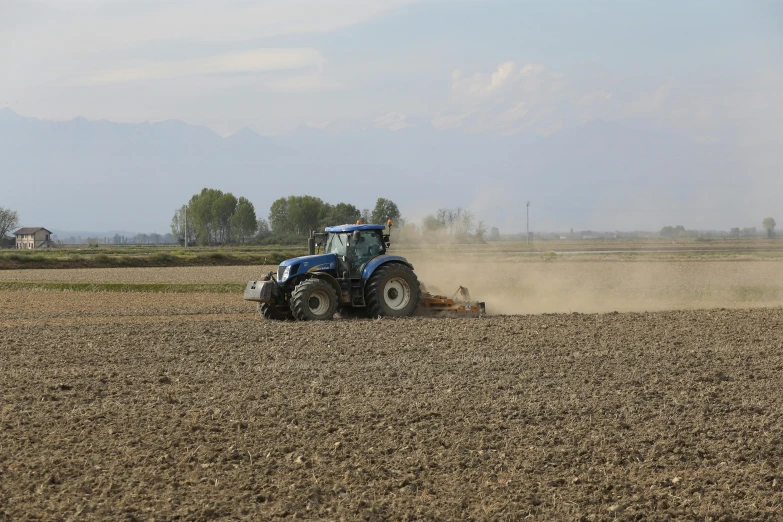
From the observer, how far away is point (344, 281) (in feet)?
68.0

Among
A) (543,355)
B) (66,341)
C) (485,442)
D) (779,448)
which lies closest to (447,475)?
(485,442)

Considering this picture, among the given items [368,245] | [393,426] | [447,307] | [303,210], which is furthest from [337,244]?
[303,210]

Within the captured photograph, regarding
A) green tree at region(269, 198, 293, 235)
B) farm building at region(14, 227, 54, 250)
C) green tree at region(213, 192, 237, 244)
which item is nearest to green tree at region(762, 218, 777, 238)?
green tree at region(269, 198, 293, 235)

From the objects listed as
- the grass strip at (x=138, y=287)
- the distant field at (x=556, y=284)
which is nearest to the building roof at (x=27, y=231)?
the distant field at (x=556, y=284)

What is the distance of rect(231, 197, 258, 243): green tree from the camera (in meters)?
139

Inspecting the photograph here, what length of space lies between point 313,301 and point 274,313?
1613 millimetres

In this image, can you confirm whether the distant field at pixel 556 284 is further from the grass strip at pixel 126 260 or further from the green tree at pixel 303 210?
the green tree at pixel 303 210

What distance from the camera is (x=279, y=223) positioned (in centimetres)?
13438

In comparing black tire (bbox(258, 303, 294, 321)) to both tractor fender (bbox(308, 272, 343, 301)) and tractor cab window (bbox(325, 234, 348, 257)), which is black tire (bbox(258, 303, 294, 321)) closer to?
tractor fender (bbox(308, 272, 343, 301))

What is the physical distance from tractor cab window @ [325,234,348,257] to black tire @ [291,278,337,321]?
993mm

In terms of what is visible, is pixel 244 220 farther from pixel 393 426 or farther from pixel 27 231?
pixel 393 426

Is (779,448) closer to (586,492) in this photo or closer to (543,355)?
(586,492)

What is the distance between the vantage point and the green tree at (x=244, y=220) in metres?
139

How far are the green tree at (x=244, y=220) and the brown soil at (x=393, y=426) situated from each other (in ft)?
399
